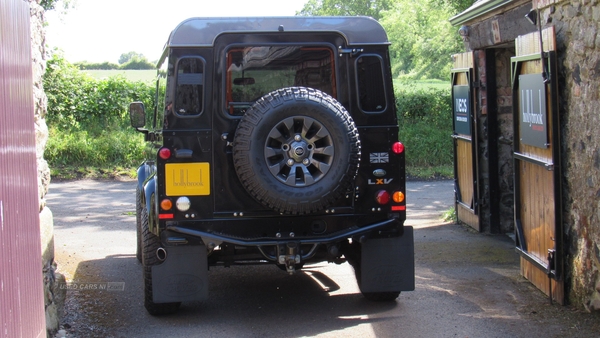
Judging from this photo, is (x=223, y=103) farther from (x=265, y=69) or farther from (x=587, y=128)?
(x=587, y=128)

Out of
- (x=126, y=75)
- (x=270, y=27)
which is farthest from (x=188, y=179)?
(x=126, y=75)

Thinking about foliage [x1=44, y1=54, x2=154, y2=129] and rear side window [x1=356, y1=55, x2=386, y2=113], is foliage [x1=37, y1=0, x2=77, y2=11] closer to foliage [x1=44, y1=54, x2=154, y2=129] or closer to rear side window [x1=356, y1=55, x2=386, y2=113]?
foliage [x1=44, y1=54, x2=154, y2=129]

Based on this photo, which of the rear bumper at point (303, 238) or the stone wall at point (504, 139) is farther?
the stone wall at point (504, 139)

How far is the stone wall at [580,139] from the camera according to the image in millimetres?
5891

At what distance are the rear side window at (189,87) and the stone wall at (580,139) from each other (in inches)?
124

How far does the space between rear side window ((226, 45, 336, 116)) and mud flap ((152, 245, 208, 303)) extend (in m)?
1.22

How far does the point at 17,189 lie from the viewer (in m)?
3.84

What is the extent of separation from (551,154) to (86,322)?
4305 mm

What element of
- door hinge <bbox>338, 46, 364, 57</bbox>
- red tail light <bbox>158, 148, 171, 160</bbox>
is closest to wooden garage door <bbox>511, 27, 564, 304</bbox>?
door hinge <bbox>338, 46, 364, 57</bbox>

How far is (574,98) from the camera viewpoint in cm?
624

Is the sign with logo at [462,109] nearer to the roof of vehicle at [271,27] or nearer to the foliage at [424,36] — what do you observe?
the roof of vehicle at [271,27]

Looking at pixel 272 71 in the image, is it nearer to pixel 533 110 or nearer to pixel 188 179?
pixel 188 179

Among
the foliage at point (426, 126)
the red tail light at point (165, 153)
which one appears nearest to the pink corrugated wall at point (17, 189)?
the red tail light at point (165, 153)

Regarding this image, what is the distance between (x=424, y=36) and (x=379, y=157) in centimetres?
2923
